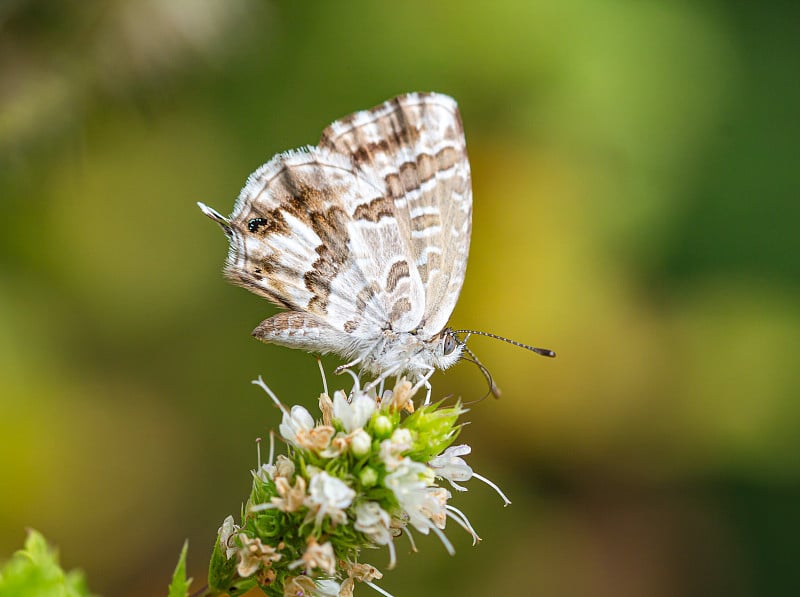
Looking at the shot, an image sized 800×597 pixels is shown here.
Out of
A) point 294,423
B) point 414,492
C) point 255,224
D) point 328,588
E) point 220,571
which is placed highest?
point 255,224

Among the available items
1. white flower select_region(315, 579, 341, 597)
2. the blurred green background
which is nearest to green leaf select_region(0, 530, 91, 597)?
white flower select_region(315, 579, 341, 597)

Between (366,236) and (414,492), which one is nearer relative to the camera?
(414,492)

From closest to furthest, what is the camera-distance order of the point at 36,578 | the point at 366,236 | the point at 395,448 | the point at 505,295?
1. the point at 36,578
2. the point at 395,448
3. the point at 366,236
4. the point at 505,295

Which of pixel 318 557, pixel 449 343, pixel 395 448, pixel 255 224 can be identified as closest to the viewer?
pixel 318 557

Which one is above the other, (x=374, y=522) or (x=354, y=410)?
(x=354, y=410)

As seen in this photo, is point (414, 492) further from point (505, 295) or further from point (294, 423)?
point (505, 295)

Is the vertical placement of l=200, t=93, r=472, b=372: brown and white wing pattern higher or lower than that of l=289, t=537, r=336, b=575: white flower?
higher

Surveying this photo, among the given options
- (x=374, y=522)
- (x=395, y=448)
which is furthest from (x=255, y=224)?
(x=374, y=522)

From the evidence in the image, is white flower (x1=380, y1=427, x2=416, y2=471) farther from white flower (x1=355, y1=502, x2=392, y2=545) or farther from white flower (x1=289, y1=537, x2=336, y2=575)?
white flower (x1=289, y1=537, x2=336, y2=575)
